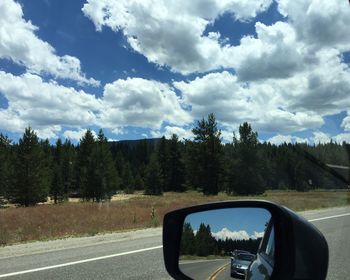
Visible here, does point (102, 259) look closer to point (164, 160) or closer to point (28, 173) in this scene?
point (28, 173)

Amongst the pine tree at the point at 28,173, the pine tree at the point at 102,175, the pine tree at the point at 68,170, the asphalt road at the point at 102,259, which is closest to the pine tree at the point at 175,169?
the pine tree at the point at 68,170

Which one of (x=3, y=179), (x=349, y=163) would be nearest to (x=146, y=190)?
(x=3, y=179)

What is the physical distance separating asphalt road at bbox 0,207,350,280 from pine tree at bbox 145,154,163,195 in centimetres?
9945

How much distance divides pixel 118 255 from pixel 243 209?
28.7 feet

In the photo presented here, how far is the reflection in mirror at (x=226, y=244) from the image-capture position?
205 centimetres

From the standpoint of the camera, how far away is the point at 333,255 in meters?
8.59

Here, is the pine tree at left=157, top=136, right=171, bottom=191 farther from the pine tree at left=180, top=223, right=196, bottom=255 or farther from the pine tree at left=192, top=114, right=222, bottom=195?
the pine tree at left=180, top=223, right=196, bottom=255

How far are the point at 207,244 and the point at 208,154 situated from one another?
7861 centimetres

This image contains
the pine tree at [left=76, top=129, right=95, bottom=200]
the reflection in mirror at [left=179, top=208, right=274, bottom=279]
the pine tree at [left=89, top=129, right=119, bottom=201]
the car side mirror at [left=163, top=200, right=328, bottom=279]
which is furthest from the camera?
the pine tree at [left=76, top=129, right=95, bottom=200]

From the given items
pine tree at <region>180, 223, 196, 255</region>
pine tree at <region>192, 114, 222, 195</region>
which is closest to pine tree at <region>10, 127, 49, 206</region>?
pine tree at <region>192, 114, 222, 195</region>

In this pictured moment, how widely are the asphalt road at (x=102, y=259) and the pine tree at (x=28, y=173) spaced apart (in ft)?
202

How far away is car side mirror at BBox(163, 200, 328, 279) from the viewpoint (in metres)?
1.52

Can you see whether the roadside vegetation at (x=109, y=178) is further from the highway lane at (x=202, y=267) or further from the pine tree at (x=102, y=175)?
the highway lane at (x=202, y=267)

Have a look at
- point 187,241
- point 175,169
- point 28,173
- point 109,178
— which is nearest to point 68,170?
point 175,169
